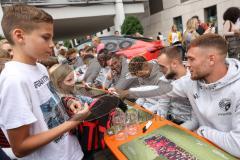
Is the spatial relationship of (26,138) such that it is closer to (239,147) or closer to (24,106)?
(24,106)

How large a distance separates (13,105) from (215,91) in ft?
4.49

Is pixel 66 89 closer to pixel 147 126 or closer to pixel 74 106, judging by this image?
pixel 74 106

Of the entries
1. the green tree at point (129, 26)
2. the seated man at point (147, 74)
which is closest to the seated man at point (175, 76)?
the seated man at point (147, 74)

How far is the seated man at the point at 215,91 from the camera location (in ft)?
5.63

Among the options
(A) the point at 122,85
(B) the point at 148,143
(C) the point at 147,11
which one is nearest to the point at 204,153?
(B) the point at 148,143

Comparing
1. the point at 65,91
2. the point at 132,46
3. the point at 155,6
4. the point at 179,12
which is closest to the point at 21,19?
the point at 65,91

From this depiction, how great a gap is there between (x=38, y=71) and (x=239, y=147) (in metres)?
1.29

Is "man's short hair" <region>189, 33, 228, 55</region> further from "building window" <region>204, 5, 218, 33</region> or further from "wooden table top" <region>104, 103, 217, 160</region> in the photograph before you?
"building window" <region>204, 5, 218, 33</region>

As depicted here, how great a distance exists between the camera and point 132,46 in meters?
7.11

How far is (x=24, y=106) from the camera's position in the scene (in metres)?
1.20

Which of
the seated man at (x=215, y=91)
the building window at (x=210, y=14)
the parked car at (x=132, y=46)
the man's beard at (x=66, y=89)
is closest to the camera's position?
the seated man at (x=215, y=91)

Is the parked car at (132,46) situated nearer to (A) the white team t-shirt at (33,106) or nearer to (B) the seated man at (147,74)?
(B) the seated man at (147,74)

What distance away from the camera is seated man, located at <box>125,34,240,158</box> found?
1.72m

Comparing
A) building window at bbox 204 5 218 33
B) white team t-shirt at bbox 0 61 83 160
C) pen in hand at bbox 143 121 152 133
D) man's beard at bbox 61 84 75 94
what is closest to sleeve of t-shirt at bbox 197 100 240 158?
pen in hand at bbox 143 121 152 133
